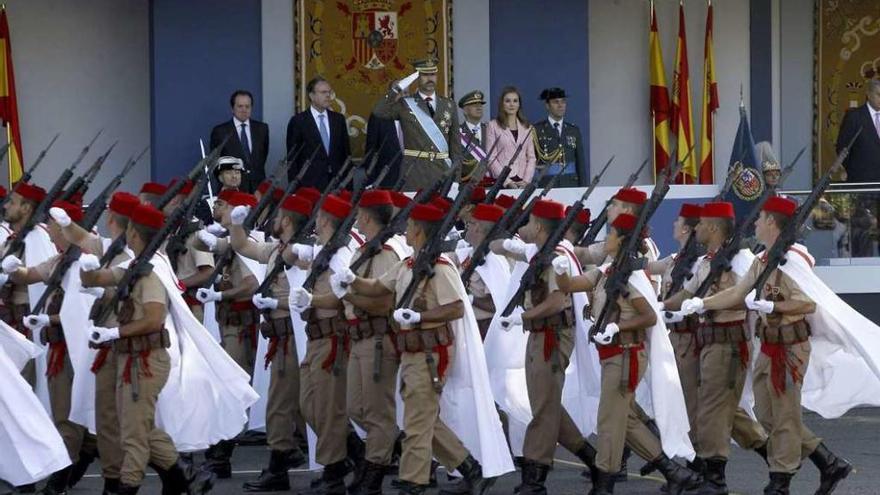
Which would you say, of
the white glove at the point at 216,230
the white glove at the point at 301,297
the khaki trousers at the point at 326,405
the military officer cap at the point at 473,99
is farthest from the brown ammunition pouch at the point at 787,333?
the military officer cap at the point at 473,99

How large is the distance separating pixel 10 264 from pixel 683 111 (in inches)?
368

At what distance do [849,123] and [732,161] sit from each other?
1.10m

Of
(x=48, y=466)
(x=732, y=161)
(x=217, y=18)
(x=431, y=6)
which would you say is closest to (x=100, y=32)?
(x=217, y=18)

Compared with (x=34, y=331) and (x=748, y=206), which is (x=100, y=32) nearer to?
(x=748, y=206)

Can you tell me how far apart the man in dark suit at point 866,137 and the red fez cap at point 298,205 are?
7.29 m

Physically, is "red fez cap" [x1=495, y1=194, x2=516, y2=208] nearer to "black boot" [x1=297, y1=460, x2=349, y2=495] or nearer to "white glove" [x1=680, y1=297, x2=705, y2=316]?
"white glove" [x1=680, y1=297, x2=705, y2=316]

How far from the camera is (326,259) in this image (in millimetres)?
12867

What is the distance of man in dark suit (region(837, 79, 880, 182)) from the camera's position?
19.4 m

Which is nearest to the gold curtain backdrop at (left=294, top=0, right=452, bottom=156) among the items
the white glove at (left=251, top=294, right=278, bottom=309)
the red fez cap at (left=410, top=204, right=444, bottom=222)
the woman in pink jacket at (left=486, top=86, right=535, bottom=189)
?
the woman in pink jacket at (left=486, top=86, right=535, bottom=189)

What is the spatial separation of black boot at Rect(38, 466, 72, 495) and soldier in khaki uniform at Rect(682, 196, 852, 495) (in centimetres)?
377

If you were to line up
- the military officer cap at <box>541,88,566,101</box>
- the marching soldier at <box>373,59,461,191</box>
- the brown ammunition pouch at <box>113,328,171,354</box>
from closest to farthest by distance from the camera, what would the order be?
the brown ammunition pouch at <box>113,328,171,354</box> < the marching soldier at <box>373,59,461,191</box> < the military officer cap at <box>541,88,566,101</box>

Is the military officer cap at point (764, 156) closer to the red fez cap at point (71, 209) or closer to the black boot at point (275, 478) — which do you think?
the black boot at point (275, 478)

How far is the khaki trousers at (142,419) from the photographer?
11.7 metres

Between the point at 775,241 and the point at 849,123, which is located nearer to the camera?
the point at 775,241
